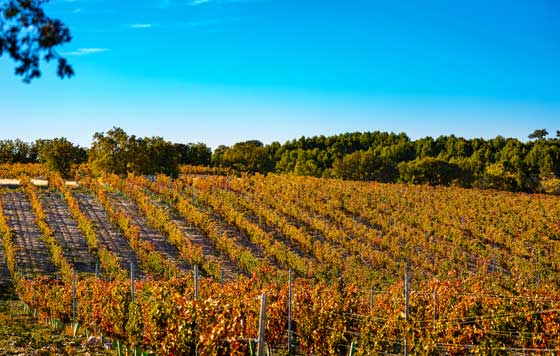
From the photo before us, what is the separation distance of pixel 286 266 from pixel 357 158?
41.5 metres

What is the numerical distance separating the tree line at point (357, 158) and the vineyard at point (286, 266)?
12.7 ft

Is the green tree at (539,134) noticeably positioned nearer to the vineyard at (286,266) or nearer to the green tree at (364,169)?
the green tree at (364,169)

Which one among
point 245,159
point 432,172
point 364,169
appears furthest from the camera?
point 245,159

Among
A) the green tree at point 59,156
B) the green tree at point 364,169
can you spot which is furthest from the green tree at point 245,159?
the green tree at point 59,156

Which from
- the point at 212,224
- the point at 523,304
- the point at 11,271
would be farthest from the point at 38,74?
the point at 212,224

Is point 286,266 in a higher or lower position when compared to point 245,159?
lower

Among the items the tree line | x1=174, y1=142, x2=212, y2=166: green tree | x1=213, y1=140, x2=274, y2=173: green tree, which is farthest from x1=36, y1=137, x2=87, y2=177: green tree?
x1=213, y1=140, x2=274, y2=173: green tree

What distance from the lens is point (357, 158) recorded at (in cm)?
6056

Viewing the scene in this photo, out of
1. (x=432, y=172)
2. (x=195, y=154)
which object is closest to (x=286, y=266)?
(x=432, y=172)

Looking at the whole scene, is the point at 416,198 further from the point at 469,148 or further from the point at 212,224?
the point at 469,148

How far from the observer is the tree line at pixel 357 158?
39938mm

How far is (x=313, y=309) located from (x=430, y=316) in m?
2.16

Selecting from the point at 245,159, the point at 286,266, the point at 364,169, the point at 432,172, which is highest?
the point at 245,159

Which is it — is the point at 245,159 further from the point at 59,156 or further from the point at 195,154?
the point at 59,156
